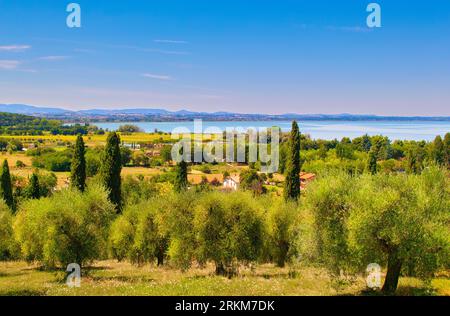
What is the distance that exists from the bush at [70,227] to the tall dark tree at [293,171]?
884 inches

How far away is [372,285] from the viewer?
21.1 metres

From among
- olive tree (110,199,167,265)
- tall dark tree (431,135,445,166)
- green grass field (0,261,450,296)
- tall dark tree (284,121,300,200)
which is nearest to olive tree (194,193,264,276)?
green grass field (0,261,450,296)

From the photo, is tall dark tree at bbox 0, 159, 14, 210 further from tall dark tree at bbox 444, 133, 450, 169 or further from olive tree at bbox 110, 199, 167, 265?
tall dark tree at bbox 444, 133, 450, 169

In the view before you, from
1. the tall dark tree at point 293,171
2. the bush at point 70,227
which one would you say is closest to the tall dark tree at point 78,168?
the bush at point 70,227

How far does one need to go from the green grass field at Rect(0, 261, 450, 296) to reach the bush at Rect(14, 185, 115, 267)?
1.63 metres

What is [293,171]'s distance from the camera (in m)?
46.1

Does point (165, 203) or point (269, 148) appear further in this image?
point (269, 148)

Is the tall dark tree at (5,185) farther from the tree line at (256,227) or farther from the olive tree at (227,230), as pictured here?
the olive tree at (227,230)

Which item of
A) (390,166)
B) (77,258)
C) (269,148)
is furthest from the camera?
(269,148)

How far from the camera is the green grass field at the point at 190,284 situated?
20.2m

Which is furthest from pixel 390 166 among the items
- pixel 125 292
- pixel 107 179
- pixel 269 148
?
pixel 125 292

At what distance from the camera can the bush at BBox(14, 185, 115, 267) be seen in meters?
26.4

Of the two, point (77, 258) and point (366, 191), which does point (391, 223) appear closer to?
point (366, 191)
